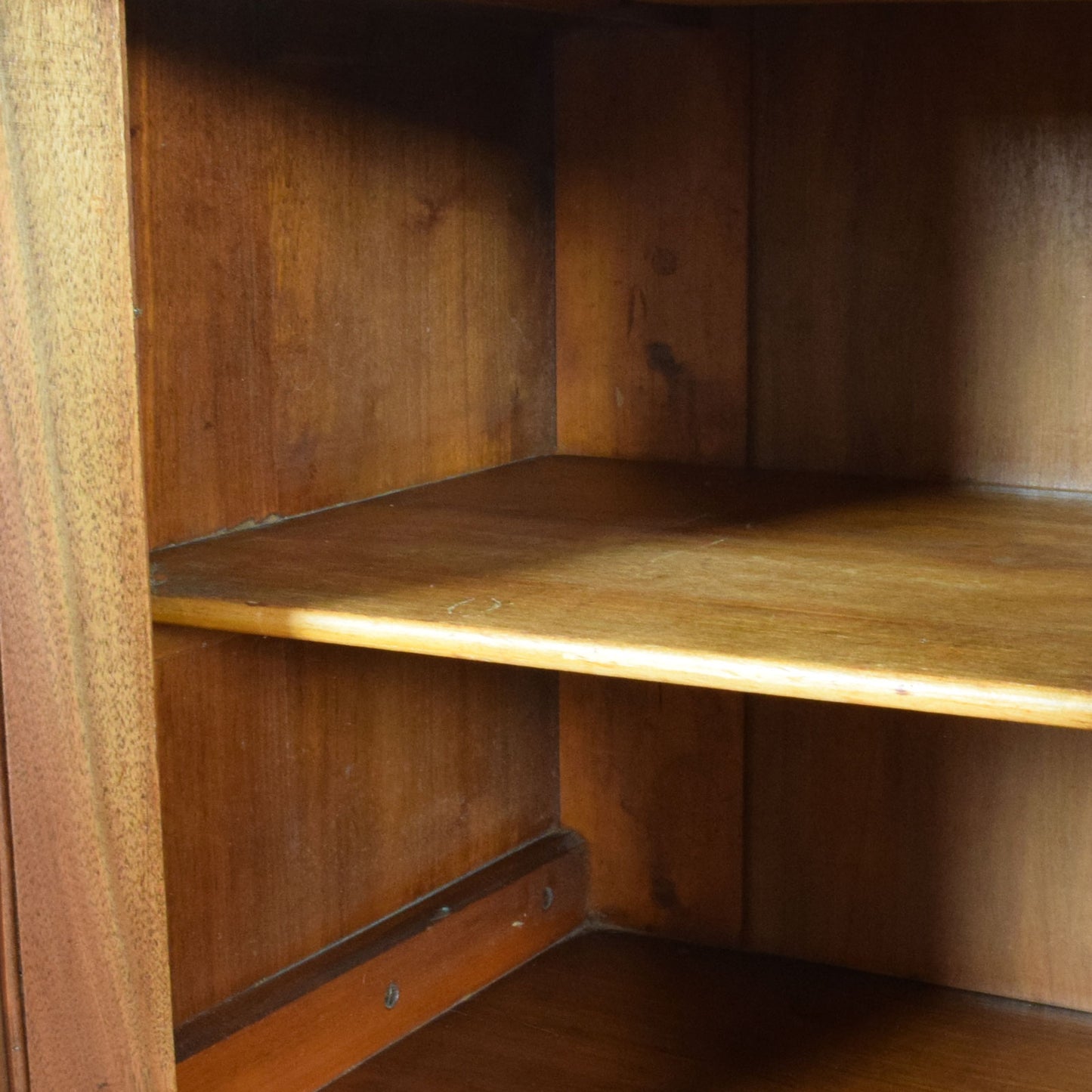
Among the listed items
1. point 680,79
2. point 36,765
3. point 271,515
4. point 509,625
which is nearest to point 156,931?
point 36,765

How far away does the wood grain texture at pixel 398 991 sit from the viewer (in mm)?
1081

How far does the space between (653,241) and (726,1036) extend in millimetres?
626

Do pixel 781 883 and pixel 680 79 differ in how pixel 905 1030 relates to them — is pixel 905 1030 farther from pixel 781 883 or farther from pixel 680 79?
pixel 680 79

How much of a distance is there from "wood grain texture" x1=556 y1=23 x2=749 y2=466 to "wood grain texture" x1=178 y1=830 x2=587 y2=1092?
385 mm

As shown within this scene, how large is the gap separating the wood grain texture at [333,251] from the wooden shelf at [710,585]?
51 millimetres

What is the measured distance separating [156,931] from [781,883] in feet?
2.31

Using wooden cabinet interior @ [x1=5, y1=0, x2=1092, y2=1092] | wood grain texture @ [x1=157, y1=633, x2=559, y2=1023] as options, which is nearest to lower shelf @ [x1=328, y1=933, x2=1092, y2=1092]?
wooden cabinet interior @ [x1=5, y1=0, x2=1092, y2=1092]

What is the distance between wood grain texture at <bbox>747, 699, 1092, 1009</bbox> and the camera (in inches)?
48.6

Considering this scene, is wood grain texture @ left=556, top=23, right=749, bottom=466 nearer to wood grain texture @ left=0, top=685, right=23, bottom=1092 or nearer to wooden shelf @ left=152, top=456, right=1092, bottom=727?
wooden shelf @ left=152, top=456, right=1092, bottom=727

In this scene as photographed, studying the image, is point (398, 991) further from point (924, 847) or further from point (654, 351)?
point (654, 351)

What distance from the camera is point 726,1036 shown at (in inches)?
48.2

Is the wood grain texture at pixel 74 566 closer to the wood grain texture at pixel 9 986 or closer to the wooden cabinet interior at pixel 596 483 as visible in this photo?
the wood grain texture at pixel 9 986

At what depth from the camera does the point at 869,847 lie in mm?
1309

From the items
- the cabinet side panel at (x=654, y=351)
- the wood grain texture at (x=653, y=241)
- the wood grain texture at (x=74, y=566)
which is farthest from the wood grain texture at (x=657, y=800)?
the wood grain texture at (x=74, y=566)
